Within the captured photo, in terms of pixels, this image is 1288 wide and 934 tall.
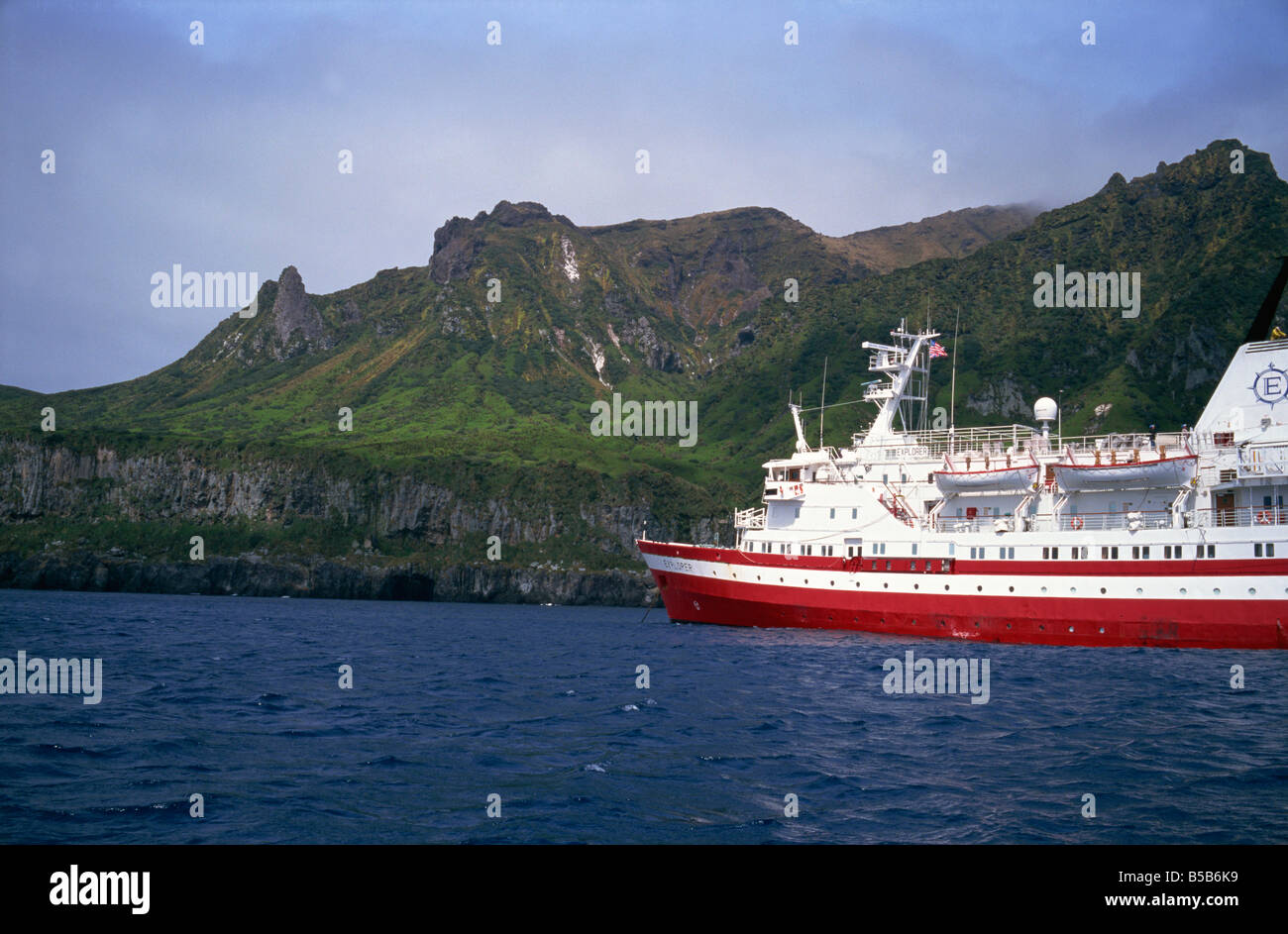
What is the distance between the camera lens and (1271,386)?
136 feet

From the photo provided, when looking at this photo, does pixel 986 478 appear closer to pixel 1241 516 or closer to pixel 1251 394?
pixel 1241 516

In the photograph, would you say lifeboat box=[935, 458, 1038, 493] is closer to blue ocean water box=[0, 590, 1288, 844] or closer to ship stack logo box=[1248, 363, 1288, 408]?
ship stack logo box=[1248, 363, 1288, 408]

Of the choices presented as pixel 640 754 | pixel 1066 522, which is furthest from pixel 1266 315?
pixel 640 754

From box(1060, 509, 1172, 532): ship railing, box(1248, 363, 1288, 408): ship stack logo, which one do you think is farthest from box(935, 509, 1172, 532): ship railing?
box(1248, 363, 1288, 408): ship stack logo

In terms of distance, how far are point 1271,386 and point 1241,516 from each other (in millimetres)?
6428

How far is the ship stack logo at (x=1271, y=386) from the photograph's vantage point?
4120cm

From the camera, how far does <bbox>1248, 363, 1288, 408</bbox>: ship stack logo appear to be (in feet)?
135

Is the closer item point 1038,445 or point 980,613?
point 980,613

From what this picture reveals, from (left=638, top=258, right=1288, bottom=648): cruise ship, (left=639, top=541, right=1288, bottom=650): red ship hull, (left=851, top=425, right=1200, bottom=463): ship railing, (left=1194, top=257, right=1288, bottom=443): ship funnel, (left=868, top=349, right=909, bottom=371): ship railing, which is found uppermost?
(left=868, top=349, right=909, bottom=371): ship railing

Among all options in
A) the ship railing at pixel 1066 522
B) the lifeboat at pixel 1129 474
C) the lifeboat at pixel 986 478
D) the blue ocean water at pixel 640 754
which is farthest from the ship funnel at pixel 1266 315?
the blue ocean water at pixel 640 754

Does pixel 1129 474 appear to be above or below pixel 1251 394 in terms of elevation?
below

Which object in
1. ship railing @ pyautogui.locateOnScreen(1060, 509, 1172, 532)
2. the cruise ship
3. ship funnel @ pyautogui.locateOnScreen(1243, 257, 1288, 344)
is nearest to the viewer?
the cruise ship

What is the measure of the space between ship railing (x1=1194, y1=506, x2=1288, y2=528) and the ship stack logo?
5.14 m
